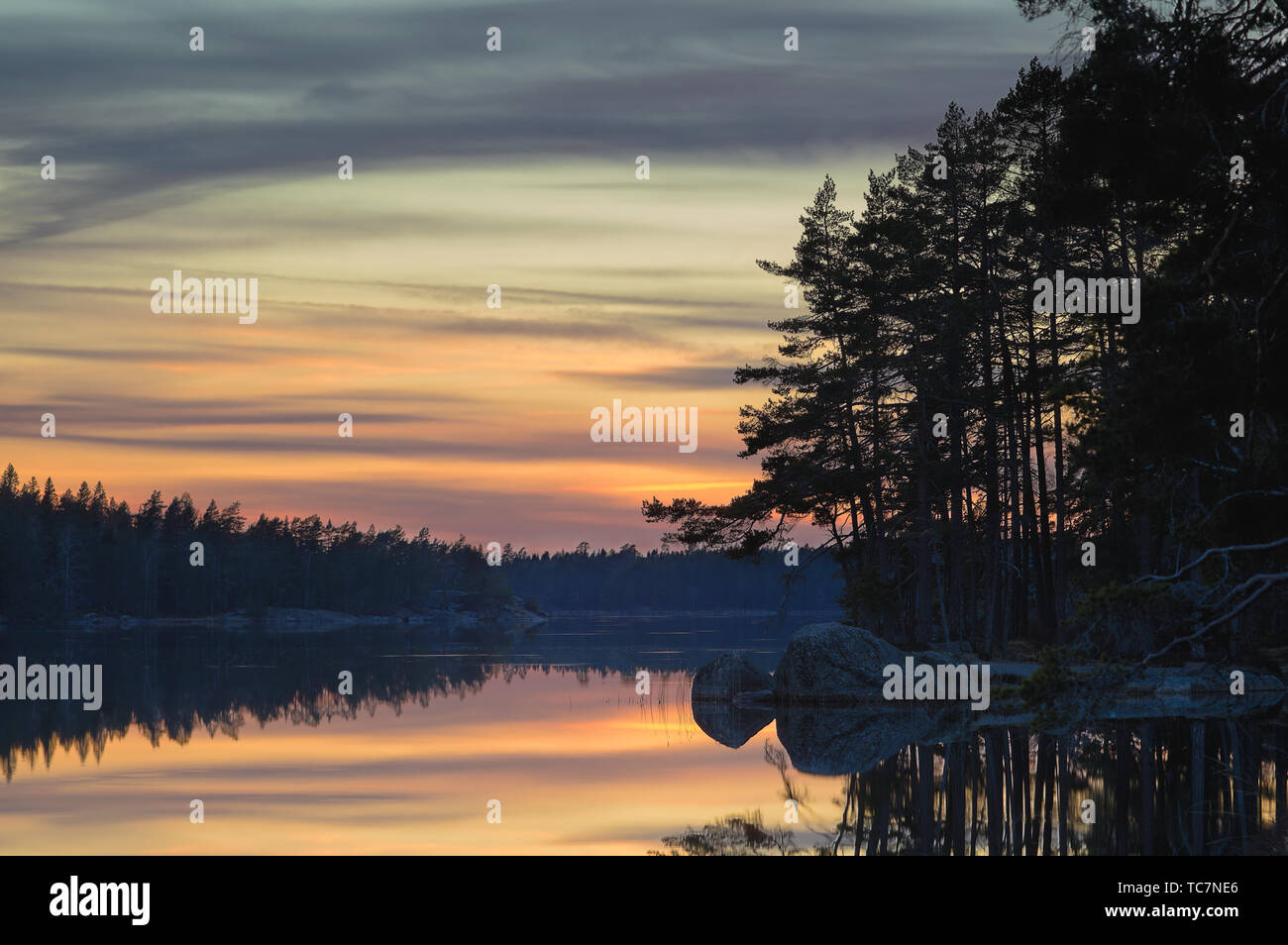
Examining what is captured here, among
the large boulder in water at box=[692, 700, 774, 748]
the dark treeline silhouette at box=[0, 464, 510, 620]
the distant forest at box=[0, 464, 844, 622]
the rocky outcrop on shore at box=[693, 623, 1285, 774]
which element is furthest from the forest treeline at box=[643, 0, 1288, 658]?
the dark treeline silhouette at box=[0, 464, 510, 620]

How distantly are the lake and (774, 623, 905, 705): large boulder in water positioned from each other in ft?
6.37

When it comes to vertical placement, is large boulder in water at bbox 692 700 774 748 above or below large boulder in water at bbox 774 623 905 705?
below

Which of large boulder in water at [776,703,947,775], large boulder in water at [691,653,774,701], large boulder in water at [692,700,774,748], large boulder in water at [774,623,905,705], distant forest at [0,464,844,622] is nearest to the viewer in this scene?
large boulder in water at [776,703,947,775]

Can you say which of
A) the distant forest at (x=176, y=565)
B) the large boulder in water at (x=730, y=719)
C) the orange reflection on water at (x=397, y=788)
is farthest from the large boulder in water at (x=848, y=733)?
the distant forest at (x=176, y=565)

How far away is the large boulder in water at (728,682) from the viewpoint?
113ft

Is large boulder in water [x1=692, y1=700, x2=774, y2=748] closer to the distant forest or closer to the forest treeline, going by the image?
the forest treeline

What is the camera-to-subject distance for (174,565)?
151125 millimetres

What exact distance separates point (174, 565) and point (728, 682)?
128 meters

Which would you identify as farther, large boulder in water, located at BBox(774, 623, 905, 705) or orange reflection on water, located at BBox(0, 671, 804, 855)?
large boulder in water, located at BBox(774, 623, 905, 705)

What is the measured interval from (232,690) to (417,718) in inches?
405

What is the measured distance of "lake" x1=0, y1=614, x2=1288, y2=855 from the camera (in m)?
15.4

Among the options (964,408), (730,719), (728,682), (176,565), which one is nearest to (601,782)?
(730,719)
